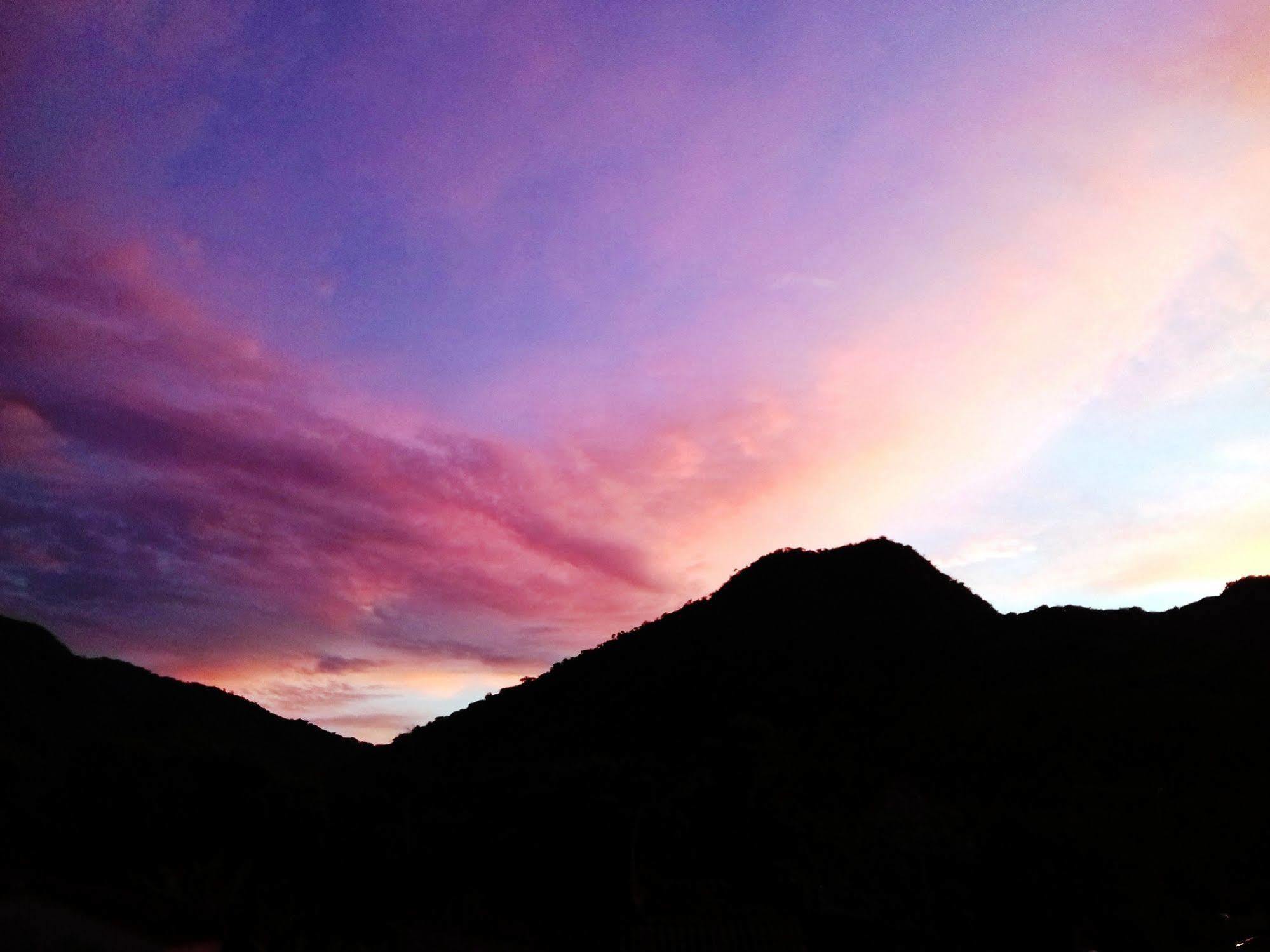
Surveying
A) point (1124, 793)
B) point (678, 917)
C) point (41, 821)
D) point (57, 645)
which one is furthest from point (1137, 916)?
point (57, 645)

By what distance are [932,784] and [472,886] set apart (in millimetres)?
14635

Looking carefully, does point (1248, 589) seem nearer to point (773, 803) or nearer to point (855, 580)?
point (855, 580)

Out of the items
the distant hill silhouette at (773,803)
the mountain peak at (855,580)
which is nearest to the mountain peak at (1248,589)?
the distant hill silhouette at (773,803)

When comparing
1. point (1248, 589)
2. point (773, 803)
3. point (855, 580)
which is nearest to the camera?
point (773, 803)

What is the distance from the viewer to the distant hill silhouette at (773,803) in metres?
19.3

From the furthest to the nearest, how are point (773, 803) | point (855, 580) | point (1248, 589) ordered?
1. point (855, 580)
2. point (1248, 589)
3. point (773, 803)

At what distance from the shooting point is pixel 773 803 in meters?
25.3

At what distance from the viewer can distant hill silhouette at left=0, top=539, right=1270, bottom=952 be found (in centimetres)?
1931

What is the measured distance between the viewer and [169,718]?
2101 inches

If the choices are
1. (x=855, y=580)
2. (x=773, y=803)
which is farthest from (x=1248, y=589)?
(x=773, y=803)

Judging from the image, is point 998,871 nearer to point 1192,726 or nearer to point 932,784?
point 932,784

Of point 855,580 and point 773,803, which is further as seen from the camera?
point 855,580

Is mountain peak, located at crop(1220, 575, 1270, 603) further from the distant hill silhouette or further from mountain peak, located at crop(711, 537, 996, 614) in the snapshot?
mountain peak, located at crop(711, 537, 996, 614)

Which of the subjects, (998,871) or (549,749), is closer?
(998,871)
